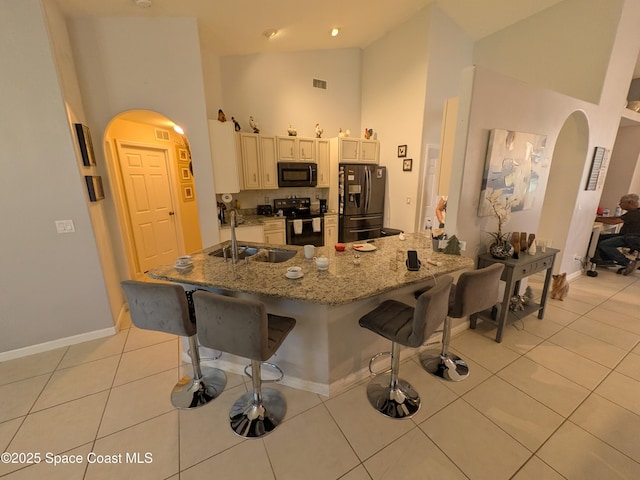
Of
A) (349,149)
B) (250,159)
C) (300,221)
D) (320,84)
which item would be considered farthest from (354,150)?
(250,159)

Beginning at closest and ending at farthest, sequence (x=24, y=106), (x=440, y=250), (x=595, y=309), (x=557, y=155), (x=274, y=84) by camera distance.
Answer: (x=24, y=106)
(x=440, y=250)
(x=595, y=309)
(x=557, y=155)
(x=274, y=84)

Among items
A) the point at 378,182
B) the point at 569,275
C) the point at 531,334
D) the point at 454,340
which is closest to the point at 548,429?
the point at 454,340

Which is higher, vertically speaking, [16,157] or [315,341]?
[16,157]

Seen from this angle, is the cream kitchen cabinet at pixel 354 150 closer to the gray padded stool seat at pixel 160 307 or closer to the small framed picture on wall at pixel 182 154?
the small framed picture on wall at pixel 182 154

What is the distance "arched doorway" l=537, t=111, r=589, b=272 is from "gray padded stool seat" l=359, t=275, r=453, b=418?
3.26 m

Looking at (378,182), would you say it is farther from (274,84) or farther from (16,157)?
(16,157)

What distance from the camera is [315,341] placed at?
184 centimetres

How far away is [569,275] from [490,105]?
3.40 metres

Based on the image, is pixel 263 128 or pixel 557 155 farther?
pixel 263 128

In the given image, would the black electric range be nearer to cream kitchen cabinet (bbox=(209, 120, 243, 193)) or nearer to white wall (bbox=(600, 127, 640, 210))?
cream kitchen cabinet (bbox=(209, 120, 243, 193))

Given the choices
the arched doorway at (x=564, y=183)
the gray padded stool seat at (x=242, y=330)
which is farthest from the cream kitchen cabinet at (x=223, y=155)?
the arched doorway at (x=564, y=183)

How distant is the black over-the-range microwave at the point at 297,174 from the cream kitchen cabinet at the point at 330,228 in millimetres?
671

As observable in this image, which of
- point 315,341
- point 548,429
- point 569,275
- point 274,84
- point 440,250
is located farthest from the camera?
point 274,84

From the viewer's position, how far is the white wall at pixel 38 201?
2115 mm
